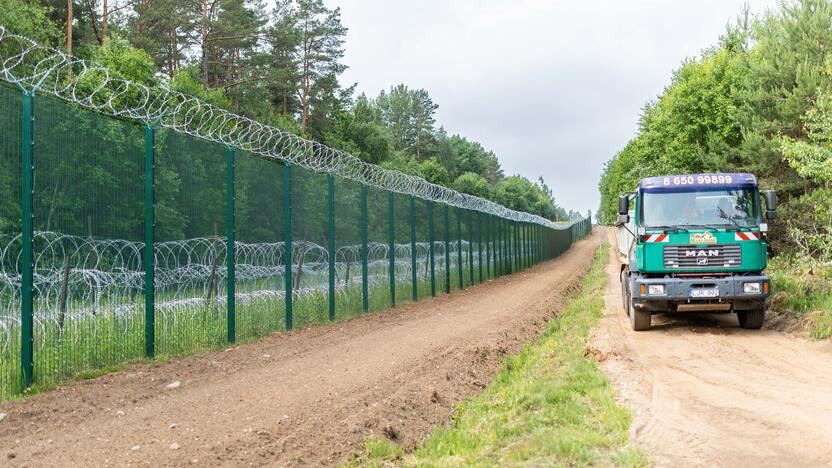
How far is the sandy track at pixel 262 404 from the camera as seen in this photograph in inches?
→ 220

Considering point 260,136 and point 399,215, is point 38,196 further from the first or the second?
point 399,215

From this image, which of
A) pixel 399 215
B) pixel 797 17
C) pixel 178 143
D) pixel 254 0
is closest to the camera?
pixel 178 143

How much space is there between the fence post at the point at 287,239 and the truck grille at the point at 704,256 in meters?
6.18

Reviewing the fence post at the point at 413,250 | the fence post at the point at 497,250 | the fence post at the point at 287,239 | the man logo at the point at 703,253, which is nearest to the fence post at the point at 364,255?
the fence post at the point at 413,250

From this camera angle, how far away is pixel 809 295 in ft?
44.4

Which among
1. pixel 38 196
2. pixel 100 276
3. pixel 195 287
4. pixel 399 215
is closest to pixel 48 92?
pixel 38 196

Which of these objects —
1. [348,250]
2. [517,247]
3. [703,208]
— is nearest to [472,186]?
[517,247]

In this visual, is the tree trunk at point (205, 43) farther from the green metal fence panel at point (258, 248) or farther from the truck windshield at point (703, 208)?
the truck windshield at point (703, 208)

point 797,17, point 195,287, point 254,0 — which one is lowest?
point 195,287

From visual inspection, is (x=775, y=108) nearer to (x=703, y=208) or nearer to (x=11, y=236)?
(x=703, y=208)

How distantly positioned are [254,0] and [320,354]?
1434 inches

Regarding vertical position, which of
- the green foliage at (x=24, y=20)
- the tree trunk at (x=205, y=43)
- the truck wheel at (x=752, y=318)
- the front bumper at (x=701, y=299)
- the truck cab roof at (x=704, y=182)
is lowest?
the truck wheel at (x=752, y=318)

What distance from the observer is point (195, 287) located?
33.0ft

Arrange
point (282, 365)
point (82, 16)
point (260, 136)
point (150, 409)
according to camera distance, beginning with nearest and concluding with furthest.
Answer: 1. point (150, 409)
2. point (282, 365)
3. point (260, 136)
4. point (82, 16)
